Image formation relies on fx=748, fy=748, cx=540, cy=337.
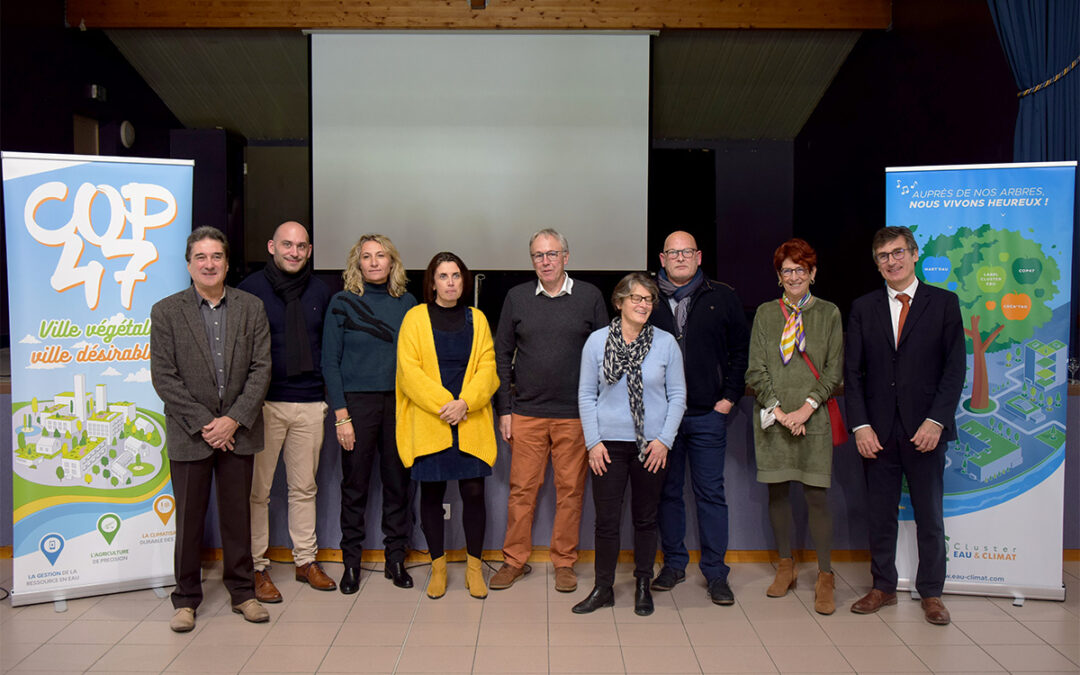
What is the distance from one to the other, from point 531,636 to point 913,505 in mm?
1575

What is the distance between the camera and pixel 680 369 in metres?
2.88

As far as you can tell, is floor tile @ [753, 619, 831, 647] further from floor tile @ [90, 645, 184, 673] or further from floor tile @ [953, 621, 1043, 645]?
floor tile @ [90, 645, 184, 673]

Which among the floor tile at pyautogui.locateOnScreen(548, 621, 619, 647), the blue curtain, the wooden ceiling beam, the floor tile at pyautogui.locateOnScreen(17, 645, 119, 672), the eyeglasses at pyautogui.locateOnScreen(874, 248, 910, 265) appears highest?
the wooden ceiling beam

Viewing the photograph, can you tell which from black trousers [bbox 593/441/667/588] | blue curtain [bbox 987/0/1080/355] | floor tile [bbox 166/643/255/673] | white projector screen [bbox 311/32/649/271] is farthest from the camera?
white projector screen [bbox 311/32/649/271]

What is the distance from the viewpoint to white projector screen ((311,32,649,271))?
6.31m

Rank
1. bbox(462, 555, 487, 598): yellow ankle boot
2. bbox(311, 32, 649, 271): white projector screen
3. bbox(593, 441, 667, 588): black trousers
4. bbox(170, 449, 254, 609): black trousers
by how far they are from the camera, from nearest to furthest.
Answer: bbox(170, 449, 254, 609): black trousers < bbox(593, 441, 667, 588): black trousers < bbox(462, 555, 487, 598): yellow ankle boot < bbox(311, 32, 649, 271): white projector screen

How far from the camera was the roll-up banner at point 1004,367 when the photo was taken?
3031mm

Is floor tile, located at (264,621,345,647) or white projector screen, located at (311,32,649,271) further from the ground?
white projector screen, located at (311,32,649,271)

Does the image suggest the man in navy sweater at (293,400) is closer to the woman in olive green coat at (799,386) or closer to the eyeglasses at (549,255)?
the eyeglasses at (549,255)

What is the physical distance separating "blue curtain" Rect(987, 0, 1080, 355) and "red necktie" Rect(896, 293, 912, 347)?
3.56ft

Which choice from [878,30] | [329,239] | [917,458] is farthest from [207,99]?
[917,458]

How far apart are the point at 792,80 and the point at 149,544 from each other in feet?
21.3

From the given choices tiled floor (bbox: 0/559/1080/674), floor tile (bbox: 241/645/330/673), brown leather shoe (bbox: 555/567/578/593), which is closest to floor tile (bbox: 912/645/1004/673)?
tiled floor (bbox: 0/559/1080/674)

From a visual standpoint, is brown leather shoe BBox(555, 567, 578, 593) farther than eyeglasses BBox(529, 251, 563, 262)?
Yes
